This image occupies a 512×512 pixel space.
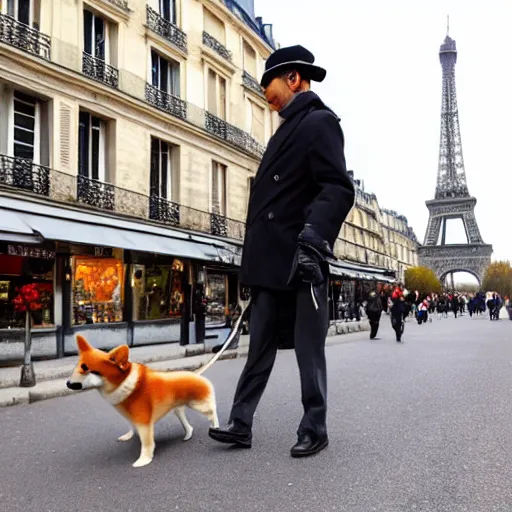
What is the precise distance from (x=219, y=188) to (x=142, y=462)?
1750cm

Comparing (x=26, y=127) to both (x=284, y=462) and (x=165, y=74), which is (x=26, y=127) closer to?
(x=165, y=74)

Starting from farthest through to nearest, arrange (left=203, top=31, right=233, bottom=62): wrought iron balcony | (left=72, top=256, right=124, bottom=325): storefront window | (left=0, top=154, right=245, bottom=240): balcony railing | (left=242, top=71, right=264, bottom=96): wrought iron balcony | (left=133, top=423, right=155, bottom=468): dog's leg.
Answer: (left=242, top=71, right=264, bottom=96): wrought iron balcony
(left=203, top=31, right=233, bottom=62): wrought iron balcony
(left=72, top=256, right=124, bottom=325): storefront window
(left=0, top=154, right=245, bottom=240): balcony railing
(left=133, top=423, right=155, bottom=468): dog's leg

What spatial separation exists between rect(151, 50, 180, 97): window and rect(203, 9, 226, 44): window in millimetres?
2757

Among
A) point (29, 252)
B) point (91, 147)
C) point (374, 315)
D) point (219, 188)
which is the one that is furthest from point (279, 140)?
point (219, 188)

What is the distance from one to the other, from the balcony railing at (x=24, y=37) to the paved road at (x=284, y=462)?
9.83m

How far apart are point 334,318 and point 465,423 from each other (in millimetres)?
23484

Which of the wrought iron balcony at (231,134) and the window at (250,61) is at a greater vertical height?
the window at (250,61)

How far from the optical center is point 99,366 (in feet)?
10.0

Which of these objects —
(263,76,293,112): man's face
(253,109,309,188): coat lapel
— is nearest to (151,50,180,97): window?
(263,76,293,112): man's face

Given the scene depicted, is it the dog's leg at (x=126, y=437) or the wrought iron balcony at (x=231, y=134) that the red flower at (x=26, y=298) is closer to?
the dog's leg at (x=126, y=437)

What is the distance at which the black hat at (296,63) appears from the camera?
11.5 feet

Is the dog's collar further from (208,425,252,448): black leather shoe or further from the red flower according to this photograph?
the red flower

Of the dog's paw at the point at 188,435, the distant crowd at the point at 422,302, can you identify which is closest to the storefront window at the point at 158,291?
the distant crowd at the point at 422,302

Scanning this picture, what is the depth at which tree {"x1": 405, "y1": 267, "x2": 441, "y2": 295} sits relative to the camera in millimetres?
78000
